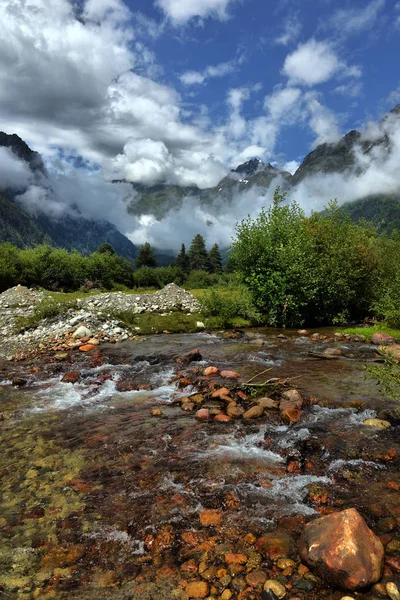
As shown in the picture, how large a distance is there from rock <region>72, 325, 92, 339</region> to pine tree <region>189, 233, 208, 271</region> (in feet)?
430

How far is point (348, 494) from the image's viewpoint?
21.8 ft

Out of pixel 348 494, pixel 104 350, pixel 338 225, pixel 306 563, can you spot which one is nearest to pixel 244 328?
pixel 104 350

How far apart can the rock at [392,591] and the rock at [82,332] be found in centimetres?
2161

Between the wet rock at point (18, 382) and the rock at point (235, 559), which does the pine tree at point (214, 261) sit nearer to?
the wet rock at point (18, 382)

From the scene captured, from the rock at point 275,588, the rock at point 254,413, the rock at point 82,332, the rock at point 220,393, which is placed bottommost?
the rock at point 275,588

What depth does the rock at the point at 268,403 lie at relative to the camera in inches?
435

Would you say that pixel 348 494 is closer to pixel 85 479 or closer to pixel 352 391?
pixel 85 479

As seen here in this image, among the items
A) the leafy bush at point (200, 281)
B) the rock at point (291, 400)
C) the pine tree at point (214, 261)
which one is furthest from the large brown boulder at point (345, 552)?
the pine tree at point (214, 261)

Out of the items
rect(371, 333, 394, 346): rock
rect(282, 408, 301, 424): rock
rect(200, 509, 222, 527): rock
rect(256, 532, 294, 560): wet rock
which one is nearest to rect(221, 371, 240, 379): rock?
rect(282, 408, 301, 424): rock

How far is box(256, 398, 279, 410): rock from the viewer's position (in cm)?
1105

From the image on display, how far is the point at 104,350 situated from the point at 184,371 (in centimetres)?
721

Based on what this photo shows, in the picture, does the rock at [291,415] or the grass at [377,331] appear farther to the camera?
the grass at [377,331]

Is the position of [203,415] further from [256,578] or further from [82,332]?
[82,332]

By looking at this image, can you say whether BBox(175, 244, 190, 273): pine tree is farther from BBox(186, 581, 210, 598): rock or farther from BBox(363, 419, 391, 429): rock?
BBox(186, 581, 210, 598): rock
